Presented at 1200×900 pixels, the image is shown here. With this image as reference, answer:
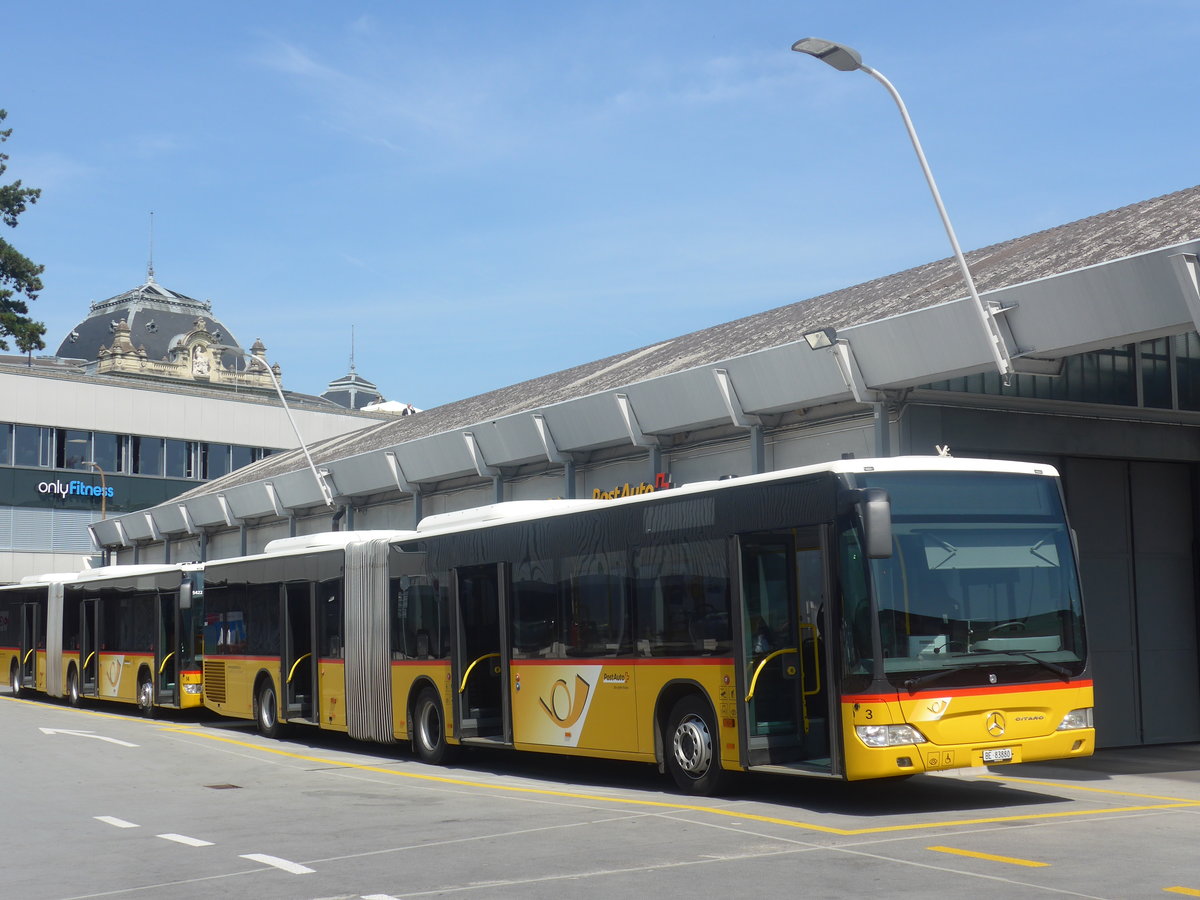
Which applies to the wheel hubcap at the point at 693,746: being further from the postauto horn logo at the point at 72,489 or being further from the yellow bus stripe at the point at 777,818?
the postauto horn logo at the point at 72,489

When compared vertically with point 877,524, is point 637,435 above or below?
above

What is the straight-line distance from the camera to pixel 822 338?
1877 centimetres

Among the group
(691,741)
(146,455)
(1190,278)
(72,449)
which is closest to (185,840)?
(691,741)

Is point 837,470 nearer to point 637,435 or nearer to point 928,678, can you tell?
point 928,678

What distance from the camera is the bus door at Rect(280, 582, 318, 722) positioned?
75.7ft

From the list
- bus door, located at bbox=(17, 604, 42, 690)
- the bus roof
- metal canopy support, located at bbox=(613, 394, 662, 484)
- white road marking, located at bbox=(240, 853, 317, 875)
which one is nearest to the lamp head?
the bus roof

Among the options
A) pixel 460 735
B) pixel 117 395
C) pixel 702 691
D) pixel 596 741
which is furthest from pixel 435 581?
pixel 117 395

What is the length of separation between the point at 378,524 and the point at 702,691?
820 inches

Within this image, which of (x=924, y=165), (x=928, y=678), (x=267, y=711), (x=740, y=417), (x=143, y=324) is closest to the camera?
(x=928, y=678)

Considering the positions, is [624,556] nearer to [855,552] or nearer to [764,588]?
[764,588]

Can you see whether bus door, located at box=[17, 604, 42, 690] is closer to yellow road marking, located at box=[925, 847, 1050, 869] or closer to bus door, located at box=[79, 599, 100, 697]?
bus door, located at box=[79, 599, 100, 697]

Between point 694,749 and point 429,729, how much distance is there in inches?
246

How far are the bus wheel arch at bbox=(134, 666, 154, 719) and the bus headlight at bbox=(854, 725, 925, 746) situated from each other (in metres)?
22.3

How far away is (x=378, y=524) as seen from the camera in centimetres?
3397
